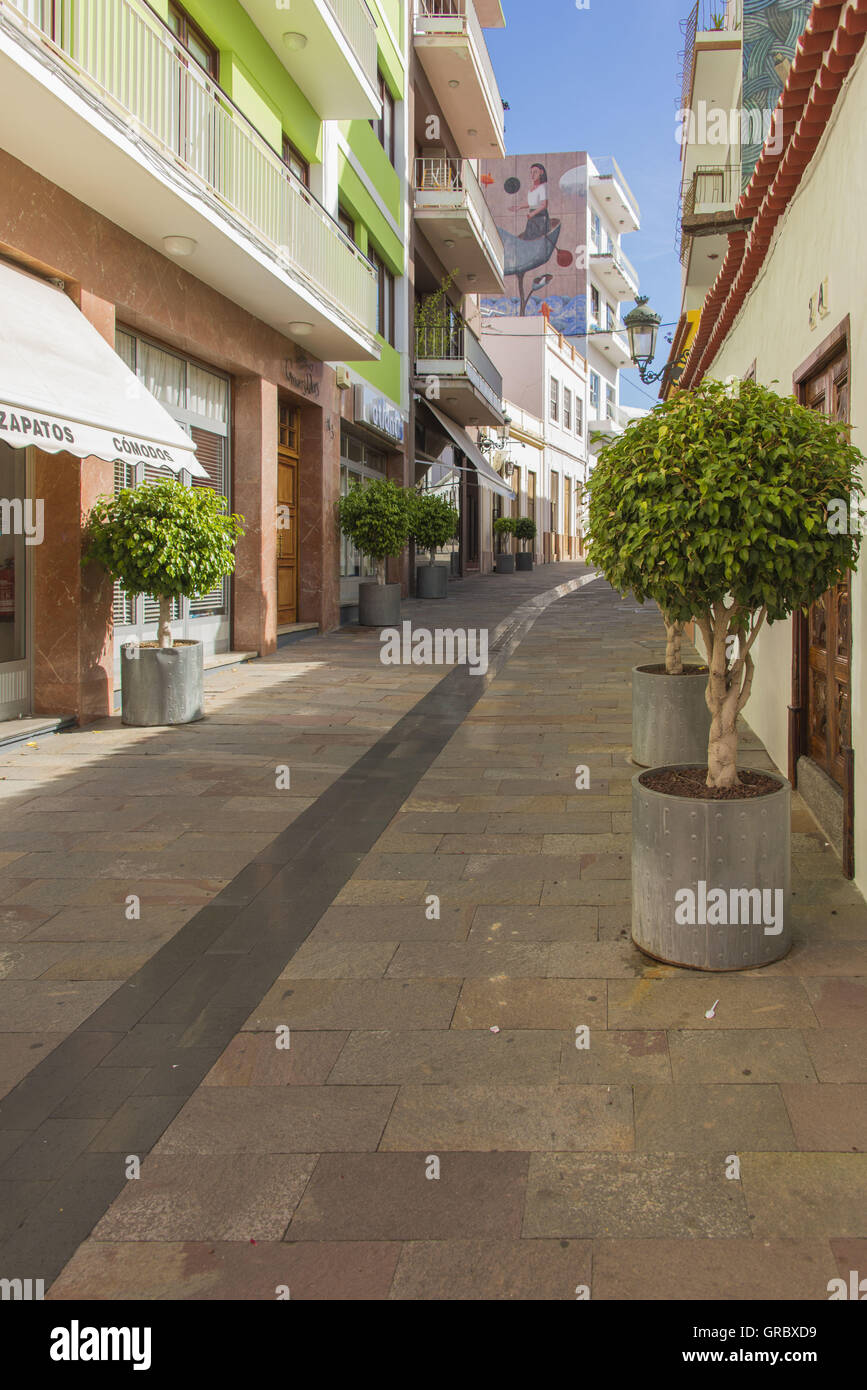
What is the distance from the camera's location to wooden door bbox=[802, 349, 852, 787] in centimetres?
556

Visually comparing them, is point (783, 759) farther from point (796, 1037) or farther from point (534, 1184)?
point (534, 1184)

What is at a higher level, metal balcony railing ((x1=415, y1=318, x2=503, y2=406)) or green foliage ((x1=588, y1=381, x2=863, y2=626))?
metal balcony railing ((x1=415, y1=318, x2=503, y2=406))

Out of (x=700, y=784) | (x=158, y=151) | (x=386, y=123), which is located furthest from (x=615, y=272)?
(x=700, y=784)

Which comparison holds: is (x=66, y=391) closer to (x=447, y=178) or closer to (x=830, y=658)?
(x=830, y=658)

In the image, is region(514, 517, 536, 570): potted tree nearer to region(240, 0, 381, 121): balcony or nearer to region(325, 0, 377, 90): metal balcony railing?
region(240, 0, 381, 121): balcony

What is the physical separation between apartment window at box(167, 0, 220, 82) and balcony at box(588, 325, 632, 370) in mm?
47105

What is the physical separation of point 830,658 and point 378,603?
12850mm

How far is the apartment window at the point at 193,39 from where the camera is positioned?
1139 cm

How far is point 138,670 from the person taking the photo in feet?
30.5

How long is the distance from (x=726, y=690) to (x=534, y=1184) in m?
2.30

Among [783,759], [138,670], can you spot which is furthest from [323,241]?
[783,759]

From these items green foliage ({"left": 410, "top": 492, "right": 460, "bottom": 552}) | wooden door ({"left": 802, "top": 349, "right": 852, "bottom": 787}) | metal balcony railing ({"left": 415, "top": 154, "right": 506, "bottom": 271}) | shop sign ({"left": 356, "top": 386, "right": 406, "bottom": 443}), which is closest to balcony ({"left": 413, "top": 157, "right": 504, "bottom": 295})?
metal balcony railing ({"left": 415, "top": 154, "right": 506, "bottom": 271})

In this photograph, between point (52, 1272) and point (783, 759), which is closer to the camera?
point (52, 1272)

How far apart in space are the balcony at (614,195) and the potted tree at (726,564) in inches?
2302
